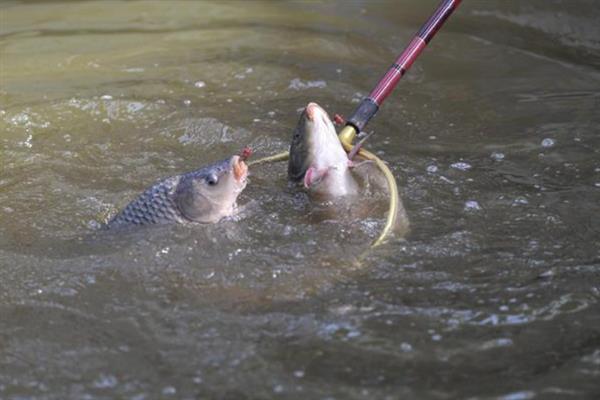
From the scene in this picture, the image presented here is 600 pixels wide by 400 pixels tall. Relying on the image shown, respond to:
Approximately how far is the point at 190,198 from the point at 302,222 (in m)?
0.50

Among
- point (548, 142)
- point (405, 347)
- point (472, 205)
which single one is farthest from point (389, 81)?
point (405, 347)

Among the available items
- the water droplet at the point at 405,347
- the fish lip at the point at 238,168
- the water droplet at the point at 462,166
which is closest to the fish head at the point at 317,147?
the fish lip at the point at 238,168

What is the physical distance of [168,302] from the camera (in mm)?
3330

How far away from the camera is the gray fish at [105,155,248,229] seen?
149 inches

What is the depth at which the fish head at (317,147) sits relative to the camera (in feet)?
12.6

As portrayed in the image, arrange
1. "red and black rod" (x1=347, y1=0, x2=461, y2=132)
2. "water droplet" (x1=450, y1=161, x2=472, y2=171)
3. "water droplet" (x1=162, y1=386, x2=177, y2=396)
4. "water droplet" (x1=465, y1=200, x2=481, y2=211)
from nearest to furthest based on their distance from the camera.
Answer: "water droplet" (x1=162, y1=386, x2=177, y2=396) < "red and black rod" (x1=347, y1=0, x2=461, y2=132) < "water droplet" (x1=465, y1=200, x2=481, y2=211) < "water droplet" (x1=450, y1=161, x2=472, y2=171)

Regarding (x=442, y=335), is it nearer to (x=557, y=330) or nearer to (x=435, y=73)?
(x=557, y=330)

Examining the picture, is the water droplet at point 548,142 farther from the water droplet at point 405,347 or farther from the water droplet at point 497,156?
the water droplet at point 405,347

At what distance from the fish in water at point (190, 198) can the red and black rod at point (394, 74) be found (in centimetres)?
52

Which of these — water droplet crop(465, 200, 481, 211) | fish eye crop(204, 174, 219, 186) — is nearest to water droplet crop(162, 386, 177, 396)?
fish eye crop(204, 174, 219, 186)

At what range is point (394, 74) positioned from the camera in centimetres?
394

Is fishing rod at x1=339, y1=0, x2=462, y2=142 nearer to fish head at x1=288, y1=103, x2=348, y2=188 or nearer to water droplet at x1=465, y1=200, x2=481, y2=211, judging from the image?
fish head at x1=288, y1=103, x2=348, y2=188

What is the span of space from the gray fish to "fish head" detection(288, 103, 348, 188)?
0.92ft

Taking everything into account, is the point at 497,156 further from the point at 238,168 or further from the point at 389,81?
the point at 238,168
